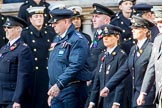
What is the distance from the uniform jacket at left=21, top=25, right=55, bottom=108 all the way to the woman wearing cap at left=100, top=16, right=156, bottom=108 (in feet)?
7.15

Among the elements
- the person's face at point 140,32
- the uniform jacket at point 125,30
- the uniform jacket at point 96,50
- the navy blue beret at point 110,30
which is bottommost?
the uniform jacket at point 96,50

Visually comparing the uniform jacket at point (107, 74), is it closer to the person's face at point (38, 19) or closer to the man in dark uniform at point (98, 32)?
the man in dark uniform at point (98, 32)

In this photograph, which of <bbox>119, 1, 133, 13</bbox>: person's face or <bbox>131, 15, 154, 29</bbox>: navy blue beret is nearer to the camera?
<bbox>131, 15, 154, 29</bbox>: navy blue beret

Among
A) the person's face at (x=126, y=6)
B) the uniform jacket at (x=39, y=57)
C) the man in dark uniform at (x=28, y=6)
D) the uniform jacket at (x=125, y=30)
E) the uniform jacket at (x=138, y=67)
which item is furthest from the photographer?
the man in dark uniform at (x=28, y=6)

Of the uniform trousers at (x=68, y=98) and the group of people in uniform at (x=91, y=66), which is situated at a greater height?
the group of people in uniform at (x=91, y=66)

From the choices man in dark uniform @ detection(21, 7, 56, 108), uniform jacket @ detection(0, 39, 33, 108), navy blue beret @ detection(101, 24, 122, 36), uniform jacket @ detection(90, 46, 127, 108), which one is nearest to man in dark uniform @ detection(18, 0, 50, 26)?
man in dark uniform @ detection(21, 7, 56, 108)

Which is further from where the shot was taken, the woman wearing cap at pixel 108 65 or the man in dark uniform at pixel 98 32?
the man in dark uniform at pixel 98 32

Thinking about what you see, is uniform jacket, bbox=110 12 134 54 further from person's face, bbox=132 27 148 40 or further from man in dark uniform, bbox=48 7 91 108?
person's face, bbox=132 27 148 40

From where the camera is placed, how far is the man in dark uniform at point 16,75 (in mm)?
11414

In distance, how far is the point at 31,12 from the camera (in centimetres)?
1298

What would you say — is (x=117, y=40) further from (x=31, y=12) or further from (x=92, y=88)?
(x=31, y=12)

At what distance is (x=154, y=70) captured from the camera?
32.1ft

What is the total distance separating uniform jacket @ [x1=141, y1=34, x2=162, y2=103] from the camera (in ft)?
31.8

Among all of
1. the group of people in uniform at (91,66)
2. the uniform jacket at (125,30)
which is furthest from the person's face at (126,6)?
the group of people in uniform at (91,66)
